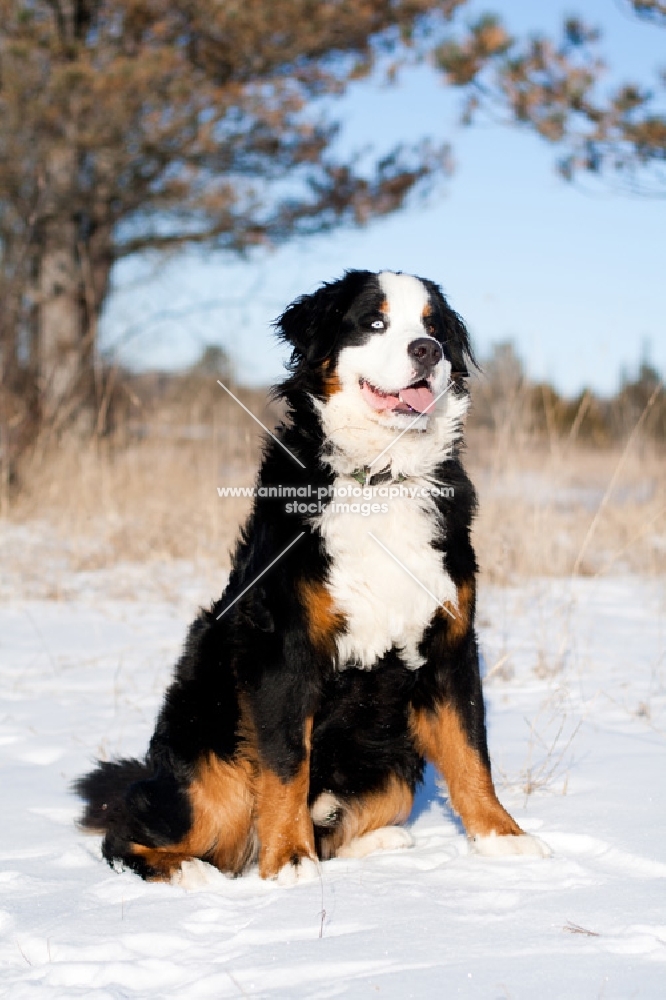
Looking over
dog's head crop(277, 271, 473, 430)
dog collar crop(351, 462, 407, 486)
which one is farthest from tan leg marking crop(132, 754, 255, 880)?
dog's head crop(277, 271, 473, 430)

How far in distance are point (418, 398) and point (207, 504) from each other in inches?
180

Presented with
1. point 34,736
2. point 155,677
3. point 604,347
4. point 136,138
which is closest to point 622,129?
point 604,347

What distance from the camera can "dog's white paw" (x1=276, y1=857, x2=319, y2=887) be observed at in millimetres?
2322

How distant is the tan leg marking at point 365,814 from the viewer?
8.61ft

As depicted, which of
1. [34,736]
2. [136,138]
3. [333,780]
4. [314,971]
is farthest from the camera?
[136,138]

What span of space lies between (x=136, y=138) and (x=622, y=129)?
5824mm

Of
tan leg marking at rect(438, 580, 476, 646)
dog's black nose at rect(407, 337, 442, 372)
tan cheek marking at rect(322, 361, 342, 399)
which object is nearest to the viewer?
tan leg marking at rect(438, 580, 476, 646)

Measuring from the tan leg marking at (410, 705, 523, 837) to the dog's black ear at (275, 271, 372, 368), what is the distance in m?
1.16

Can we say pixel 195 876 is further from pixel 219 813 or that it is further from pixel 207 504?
pixel 207 504

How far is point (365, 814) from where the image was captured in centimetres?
263

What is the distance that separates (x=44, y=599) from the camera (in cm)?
588

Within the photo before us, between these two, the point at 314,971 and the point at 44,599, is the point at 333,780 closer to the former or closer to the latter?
the point at 314,971

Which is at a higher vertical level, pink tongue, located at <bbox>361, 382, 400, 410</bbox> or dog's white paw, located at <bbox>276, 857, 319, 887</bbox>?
pink tongue, located at <bbox>361, 382, 400, 410</bbox>

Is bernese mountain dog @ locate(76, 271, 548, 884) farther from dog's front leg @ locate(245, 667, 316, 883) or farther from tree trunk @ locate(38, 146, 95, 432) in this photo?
tree trunk @ locate(38, 146, 95, 432)
